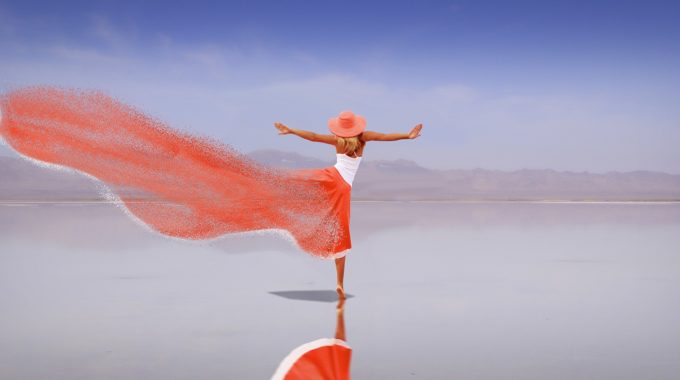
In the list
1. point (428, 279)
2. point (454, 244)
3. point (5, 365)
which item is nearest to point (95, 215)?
point (454, 244)

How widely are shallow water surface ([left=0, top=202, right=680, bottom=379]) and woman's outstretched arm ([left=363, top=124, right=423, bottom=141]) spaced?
1539 mm

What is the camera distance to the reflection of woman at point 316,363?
3.36 m

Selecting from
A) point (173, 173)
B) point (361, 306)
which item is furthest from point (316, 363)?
point (173, 173)

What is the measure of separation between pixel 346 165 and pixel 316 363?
325cm

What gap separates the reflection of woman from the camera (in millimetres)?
3359

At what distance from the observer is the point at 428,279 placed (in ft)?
25.2

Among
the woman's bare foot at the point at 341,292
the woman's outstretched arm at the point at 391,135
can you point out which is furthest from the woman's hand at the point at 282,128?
the woman's bare foot at the point at 341,292

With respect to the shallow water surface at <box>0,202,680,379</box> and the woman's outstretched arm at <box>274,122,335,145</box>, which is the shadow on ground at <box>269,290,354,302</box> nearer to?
the shallow water surface at <box>0,202,680,379</box>

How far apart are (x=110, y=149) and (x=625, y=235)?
9.83 meters

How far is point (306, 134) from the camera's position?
257 inches

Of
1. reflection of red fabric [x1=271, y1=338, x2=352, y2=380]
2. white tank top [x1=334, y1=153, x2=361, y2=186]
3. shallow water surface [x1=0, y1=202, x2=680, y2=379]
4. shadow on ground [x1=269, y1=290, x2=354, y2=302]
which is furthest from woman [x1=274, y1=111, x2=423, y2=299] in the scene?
reflection of red fabric [x1=271, y1=338, x2=352, y2=380]

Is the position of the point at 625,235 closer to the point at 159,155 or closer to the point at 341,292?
the point at 341,292

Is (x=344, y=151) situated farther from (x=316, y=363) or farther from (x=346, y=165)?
(x=316, y=363)

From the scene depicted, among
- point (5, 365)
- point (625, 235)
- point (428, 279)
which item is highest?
point (625, 235)
